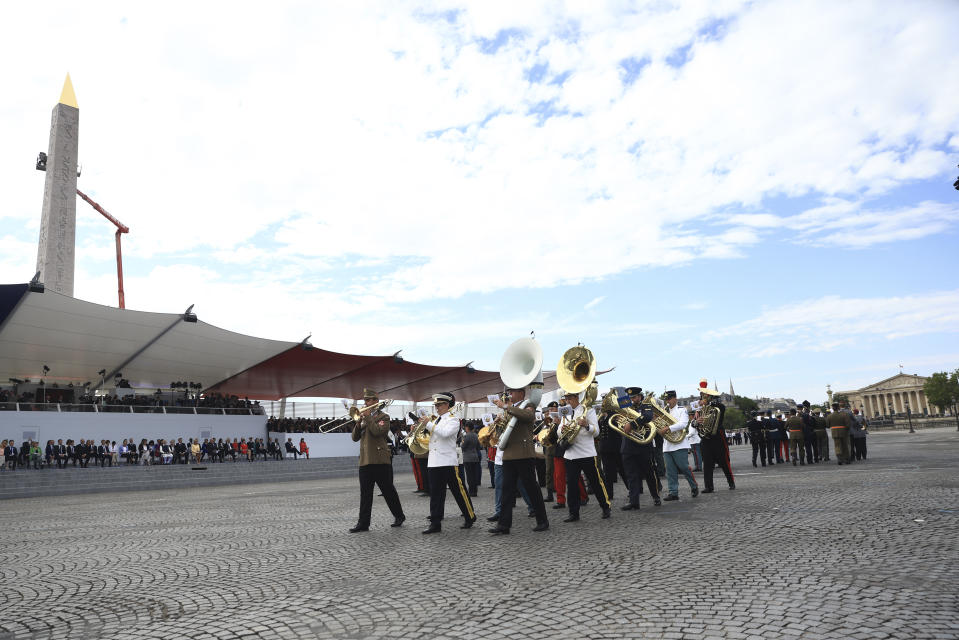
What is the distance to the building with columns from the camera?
119125 millimetres

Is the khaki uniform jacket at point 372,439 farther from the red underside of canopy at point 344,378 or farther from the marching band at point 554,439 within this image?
the red underside of canopy at point 344,378

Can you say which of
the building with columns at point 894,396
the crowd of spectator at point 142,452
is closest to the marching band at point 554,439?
the crowd of spectator at point 142,452

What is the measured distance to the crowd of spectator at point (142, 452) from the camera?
23.2 metres

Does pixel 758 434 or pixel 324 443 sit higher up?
Result: pixel 324 443

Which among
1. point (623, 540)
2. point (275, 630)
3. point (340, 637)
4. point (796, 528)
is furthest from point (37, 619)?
point (796, 528)

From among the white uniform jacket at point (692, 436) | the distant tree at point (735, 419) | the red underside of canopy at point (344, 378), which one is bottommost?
the distant tree at point (735, 419)

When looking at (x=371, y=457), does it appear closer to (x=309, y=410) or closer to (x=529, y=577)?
(x=529, y=577)

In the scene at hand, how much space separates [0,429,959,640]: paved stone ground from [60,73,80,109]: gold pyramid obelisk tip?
119ft

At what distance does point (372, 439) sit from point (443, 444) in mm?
906

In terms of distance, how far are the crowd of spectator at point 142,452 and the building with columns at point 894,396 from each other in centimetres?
11395

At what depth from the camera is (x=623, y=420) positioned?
9.18 metres

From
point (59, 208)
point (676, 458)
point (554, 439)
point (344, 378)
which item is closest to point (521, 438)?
point (554, 439)

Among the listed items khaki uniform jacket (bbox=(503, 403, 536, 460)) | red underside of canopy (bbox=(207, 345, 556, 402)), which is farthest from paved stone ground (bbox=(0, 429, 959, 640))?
red underside of canopy (bbox=(207, 345, 556, 402))

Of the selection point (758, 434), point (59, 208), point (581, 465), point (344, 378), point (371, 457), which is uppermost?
point (59, 208)
